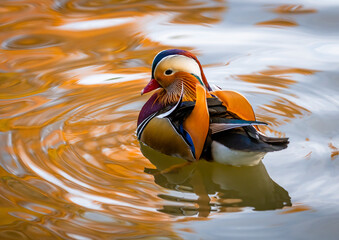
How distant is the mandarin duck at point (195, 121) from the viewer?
3.16m

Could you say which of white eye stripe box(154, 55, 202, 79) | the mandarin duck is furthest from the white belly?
white eye stripe box(154, 55, 202, 79)

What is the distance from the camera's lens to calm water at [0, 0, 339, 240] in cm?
284

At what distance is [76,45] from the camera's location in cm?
534

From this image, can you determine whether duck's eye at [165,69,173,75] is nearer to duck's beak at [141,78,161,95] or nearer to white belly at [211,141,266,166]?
duck's beak at [141,78,161,95]

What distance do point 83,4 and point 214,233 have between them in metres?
4.07

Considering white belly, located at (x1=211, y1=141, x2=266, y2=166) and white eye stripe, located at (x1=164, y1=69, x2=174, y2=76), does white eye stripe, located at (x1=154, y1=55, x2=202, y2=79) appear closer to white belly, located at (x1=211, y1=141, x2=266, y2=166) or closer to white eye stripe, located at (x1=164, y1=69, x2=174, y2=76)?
white eye stripe, located at (x1=164, y1=69, x2=174, y2=76)

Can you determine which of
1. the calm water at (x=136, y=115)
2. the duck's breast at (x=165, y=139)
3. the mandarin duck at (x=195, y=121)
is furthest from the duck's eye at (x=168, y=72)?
the calm water at (x=136, y=115)

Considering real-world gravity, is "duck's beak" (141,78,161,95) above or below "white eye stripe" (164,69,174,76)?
below

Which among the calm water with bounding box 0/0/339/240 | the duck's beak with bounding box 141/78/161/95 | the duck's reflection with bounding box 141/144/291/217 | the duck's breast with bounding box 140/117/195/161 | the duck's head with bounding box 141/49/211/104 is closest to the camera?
the calm water with bounding box 0/0/339/240

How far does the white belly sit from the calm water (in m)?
0.07

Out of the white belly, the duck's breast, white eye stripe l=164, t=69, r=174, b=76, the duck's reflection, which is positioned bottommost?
the duck's reflection

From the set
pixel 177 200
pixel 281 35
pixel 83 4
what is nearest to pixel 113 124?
pixel 177 200

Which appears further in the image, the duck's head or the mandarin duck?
the duck's head

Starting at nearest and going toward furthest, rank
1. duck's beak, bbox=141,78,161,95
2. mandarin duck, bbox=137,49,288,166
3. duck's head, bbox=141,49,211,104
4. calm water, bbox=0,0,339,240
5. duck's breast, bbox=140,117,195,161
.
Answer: calm water, bbox=0,0,339,240
mandarin duck, bbox=137,49,288,166
duck's breast, bbox=140,117,195,161
duck's head, bbox=141,49,211,104
duck's beak, bbox=141,78,161,95
